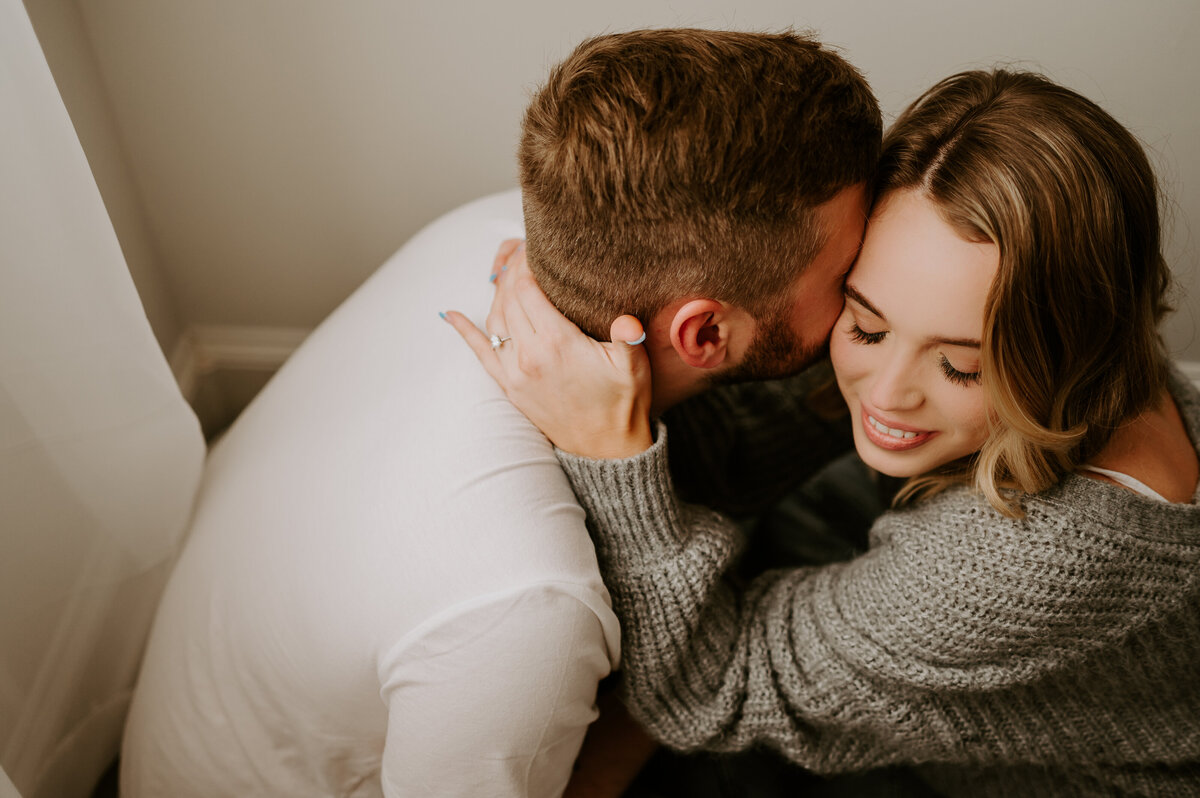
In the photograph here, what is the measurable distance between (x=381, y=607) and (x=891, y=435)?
0.62 metres

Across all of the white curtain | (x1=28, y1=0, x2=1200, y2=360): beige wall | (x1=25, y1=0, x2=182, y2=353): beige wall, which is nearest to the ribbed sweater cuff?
the white curtain

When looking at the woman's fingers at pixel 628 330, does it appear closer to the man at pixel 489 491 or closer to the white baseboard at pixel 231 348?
the man at pixel 489 491

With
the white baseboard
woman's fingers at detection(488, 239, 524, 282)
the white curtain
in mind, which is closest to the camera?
the white curtain

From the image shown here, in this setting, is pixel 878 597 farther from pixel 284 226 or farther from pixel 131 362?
pixel 284 226

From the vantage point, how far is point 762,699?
96 centimetres

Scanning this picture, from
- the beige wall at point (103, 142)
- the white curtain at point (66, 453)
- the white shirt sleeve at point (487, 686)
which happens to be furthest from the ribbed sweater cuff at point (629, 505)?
the beige wall at point (103, 142)

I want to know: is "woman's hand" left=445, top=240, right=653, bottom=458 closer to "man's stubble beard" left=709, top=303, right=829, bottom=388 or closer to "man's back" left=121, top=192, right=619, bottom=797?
"man's back" left=121, top=192, right=619, bottom=797

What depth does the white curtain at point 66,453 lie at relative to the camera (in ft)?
2.26

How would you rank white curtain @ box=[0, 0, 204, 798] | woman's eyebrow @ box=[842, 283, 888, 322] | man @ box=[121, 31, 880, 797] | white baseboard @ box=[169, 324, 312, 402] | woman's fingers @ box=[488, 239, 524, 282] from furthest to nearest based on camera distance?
white baseboard @ box=[169, 324, 312, 402] < woman's fingers @ box=[488, 239, 524, 282] < woman's eyebrow @ box=[842, 283, 888, 322] < man @ box=[121, 31, 880, 797] < white curtain @ box=[0, 0, 204, 798]

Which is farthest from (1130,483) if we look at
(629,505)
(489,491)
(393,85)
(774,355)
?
(393,85)

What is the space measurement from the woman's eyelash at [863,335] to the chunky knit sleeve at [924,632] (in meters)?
0.21

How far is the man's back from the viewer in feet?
2.58

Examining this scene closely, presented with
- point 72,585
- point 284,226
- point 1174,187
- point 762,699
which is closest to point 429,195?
point 284,226

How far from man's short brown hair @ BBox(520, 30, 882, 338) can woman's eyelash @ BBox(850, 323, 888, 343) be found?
10cm
